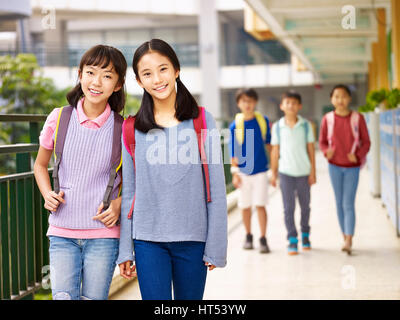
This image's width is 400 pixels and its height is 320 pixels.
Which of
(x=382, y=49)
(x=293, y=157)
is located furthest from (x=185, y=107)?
(x=382, y=49)

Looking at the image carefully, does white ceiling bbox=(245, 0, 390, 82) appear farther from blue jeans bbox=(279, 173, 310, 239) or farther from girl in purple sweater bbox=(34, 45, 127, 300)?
girl in purple sweater bbox=(34, 45, 127, 300)

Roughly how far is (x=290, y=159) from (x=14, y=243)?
3.08 m

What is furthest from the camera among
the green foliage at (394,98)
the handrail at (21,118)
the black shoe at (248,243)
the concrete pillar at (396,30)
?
the concrete pillar at (396,30)

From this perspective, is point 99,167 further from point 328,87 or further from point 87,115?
point 328,87

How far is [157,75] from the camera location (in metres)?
2.31

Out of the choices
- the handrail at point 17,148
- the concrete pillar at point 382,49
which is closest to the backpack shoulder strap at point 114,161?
the handrail at point 17,148

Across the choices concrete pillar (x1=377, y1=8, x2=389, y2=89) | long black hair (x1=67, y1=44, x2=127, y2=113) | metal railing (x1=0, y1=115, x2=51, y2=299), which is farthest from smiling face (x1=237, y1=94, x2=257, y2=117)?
concrete pillar (x1=377, y1=8, x2=389, y2=89)

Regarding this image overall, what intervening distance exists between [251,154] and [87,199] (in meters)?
3.94

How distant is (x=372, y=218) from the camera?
820cm

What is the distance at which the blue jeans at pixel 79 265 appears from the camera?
2.41m

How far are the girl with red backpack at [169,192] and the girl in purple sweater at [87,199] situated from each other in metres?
0.14

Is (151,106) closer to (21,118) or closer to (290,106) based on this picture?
Answer: (21,118)

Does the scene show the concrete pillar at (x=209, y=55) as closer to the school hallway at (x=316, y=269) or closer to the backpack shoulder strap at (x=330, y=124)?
the school hallway at (x=316, y=269)
